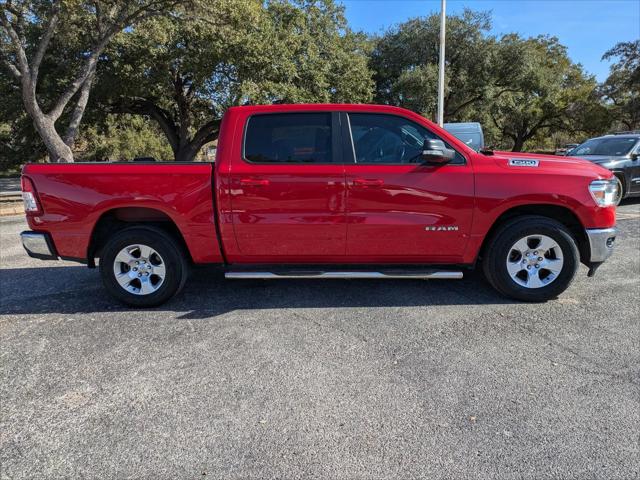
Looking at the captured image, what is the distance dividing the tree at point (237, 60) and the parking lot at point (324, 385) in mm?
12605

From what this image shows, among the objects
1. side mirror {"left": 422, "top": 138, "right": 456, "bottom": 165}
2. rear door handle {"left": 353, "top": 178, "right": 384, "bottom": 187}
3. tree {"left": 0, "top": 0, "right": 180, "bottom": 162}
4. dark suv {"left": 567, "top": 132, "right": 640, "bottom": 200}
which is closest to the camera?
side mirror {"left": 422, "top": 138, "right": 456, "bottom": 165}

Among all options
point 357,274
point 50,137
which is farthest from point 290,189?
point 50,137

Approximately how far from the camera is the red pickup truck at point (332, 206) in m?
4.10

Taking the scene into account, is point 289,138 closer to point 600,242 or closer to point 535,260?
point 535,260

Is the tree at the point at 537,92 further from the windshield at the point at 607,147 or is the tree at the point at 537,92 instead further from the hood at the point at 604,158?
the hood at the point at 604,158

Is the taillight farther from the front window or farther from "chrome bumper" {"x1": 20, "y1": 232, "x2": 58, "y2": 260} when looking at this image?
the front window

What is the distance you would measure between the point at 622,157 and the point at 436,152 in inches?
345

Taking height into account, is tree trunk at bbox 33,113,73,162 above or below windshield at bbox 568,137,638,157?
above

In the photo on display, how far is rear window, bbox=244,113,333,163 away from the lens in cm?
420

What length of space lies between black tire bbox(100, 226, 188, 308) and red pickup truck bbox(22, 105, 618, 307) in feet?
0.04

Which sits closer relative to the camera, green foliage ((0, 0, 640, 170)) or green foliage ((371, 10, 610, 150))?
green foliage ((0, 0, 640, 170))

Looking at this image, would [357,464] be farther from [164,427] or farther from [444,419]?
[164,427]

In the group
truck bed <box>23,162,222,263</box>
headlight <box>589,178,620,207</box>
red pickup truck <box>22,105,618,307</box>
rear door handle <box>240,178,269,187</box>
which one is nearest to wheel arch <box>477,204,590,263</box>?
red pickup truck <box>22,105,618,307</box>

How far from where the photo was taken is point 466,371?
122 inches
